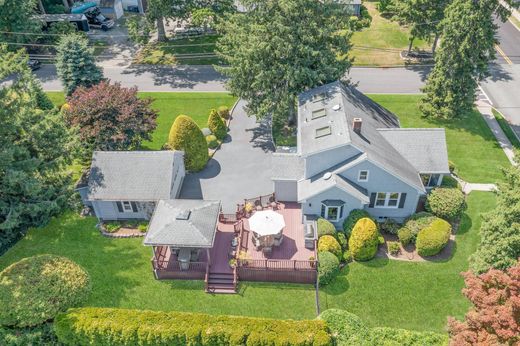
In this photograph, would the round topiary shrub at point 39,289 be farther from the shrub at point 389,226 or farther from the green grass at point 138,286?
the shrub at point 389,226

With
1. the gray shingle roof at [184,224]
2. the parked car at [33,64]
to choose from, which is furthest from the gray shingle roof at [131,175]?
the parked car at [33,64]

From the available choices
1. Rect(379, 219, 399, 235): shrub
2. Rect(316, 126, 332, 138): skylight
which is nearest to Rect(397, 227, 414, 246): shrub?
Rect(379, 219, 399, 235): shrub

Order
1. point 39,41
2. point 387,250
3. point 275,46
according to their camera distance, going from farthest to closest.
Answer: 1. point 39,41
2. point 275,46
3. point 387,250

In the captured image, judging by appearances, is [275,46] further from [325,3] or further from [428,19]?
[428,19]

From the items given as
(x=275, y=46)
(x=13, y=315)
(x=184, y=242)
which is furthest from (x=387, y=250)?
(x=13, y=315)

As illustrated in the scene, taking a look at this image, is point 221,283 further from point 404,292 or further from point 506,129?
point 506,129

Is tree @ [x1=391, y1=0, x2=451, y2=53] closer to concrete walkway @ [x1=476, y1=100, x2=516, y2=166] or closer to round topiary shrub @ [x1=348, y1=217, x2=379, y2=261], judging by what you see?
concrete walkway @ [x1=476, y1=100, x2=516, y2=166]
